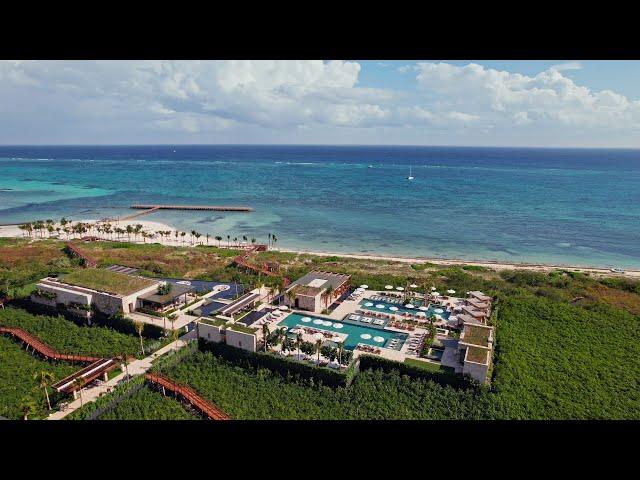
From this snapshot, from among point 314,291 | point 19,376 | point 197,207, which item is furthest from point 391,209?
point 19,376

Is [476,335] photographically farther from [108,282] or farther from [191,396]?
[108,282]

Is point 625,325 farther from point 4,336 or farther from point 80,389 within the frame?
point 4,336

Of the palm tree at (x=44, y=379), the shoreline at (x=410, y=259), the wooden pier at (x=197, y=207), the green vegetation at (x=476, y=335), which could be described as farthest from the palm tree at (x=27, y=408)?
the wooden pier at (x=197, y=207)

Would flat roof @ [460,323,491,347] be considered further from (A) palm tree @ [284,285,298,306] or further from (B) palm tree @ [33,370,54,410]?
(B) palm tree @ [33,370,54,410]

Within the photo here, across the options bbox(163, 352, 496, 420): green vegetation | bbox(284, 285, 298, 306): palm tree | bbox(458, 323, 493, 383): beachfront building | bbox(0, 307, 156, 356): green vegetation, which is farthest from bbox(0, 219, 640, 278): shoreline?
bbox(163, 352, 496, 420): green vegetation
